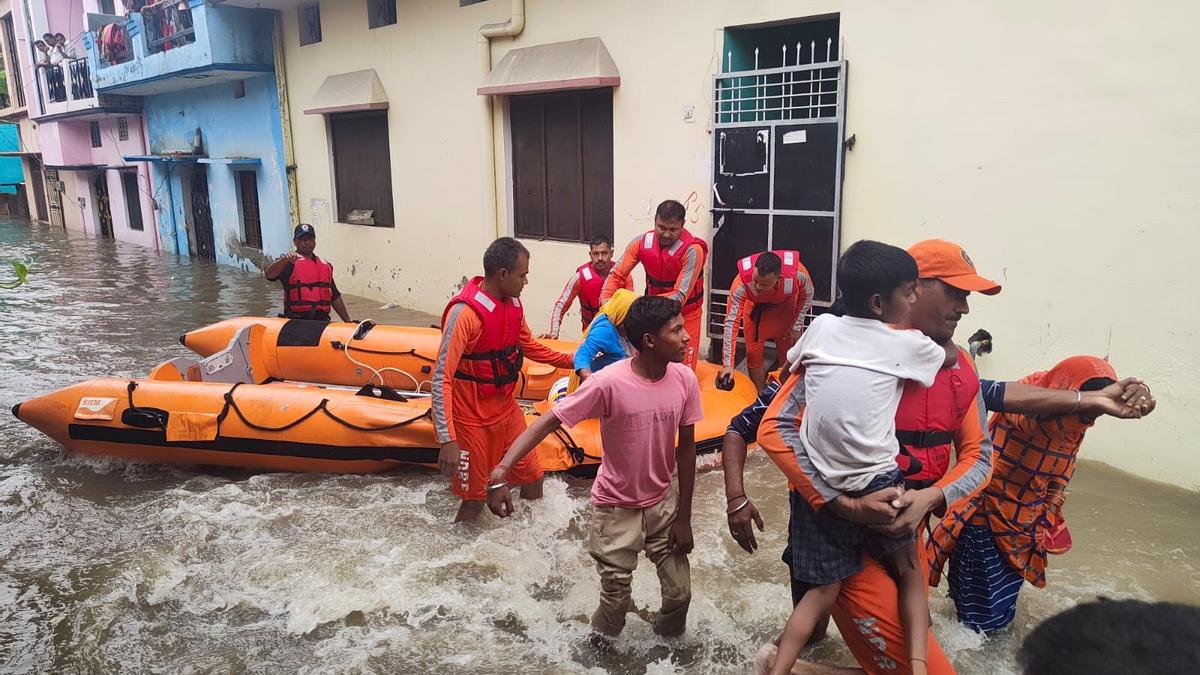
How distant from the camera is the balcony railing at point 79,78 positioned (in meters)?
18.0

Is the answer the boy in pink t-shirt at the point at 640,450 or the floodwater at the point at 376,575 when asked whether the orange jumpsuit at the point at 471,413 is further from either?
the boy in pink t-shirt at the point at 640,450

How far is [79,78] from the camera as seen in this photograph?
1838 centimetres

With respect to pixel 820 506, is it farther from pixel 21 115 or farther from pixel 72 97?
pixel 21 115

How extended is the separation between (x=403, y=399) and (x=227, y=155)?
35.6 feet

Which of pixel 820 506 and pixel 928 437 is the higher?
pixel 928 437

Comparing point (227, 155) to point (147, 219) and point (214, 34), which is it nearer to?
point (214, 34)

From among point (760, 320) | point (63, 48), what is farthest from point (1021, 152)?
point (63, 48)

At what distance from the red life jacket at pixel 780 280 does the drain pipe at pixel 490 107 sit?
4010 millimetres

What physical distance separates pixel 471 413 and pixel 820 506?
→ 2.13 metres

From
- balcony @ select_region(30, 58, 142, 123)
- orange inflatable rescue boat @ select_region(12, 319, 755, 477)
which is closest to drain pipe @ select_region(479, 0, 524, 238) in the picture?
orange inflatable rescue boat @ select_region(12, 319, 755, 477)

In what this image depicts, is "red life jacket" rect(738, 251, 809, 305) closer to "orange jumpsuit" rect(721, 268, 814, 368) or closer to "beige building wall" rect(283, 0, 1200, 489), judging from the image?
"orange jumpsuit" rect(721, 268, 814, 368)

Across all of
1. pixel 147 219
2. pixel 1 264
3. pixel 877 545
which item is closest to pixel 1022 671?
pixel 877 545

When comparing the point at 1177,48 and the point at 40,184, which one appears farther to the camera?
the point at 40,184

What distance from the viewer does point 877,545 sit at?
210cm
